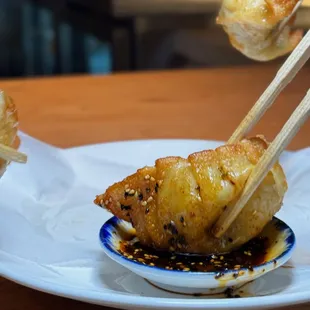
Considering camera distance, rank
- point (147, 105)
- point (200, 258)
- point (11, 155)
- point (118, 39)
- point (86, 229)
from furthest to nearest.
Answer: point (118, 39), point (147, 105), point (86, 229), point (200, 258), point (11, 155)

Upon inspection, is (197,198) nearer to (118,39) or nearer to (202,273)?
(202,273)

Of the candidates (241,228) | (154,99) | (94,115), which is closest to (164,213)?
(241,228)

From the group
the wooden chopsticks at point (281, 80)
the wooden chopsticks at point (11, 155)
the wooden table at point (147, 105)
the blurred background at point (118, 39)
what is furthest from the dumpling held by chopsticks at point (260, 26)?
the blurred background at point (118, 39)

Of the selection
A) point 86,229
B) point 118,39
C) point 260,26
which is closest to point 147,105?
point 86,229

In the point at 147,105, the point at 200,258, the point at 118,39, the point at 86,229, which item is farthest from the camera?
the point at 118,39

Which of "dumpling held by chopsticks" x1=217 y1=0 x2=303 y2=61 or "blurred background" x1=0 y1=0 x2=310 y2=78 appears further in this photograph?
"blurred background" x1=0 y1=0 x2=310 y2=78

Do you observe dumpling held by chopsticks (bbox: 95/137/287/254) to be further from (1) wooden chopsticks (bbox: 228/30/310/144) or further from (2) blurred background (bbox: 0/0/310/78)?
(2) blurred background (bbox: 0/0/310/78)

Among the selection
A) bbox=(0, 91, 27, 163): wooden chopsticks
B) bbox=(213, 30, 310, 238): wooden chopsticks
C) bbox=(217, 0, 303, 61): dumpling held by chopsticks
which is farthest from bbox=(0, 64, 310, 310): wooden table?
bbox=(0, 91, 27, 163): wooden chopsticks
